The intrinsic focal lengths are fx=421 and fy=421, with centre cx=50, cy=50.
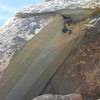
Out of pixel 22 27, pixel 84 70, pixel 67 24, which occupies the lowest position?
pixel 84 70

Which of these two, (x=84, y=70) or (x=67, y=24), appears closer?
(x=67, y=24)

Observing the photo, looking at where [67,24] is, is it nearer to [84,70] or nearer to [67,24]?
[67,24]

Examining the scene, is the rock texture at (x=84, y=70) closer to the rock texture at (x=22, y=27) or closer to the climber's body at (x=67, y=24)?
the climber's body at (x=67, y=24)

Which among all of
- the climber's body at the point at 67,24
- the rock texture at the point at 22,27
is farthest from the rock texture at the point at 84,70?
the rock texture at the point at 22,27

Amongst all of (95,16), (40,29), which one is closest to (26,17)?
(40,29)

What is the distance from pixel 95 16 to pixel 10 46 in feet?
3.50

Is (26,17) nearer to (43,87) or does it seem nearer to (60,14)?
(60,14)

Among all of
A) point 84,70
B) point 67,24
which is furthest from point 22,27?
point 84,70

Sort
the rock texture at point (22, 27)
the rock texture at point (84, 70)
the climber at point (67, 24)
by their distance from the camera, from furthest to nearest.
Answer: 1. the rock texture at point (84, 70)
2. the climber at point (67, 24)
3. the rock texture at point (22, 27)

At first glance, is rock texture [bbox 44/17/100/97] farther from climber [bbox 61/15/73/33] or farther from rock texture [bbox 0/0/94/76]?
rock texture [bbox 0/0/94/76]

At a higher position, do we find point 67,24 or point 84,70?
point 67,24

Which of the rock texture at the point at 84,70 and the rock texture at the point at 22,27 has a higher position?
the rock texture at the point at 22,27

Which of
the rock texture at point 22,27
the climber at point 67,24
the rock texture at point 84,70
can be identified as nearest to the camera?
the rock texture at point 22,27

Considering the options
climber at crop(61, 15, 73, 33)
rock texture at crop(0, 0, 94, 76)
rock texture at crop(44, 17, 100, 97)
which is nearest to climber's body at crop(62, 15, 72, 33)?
climber at crop(61, 15, 73, 33)
